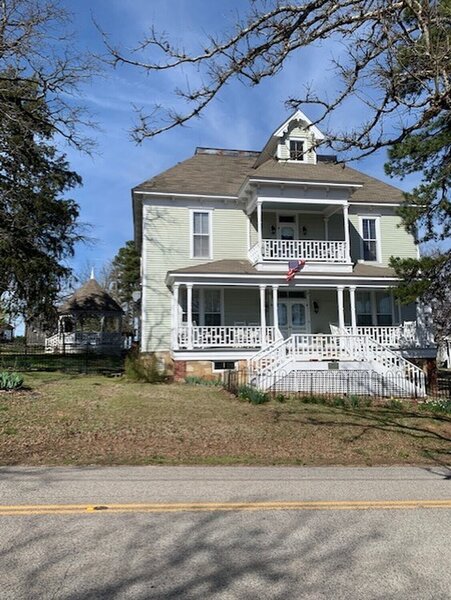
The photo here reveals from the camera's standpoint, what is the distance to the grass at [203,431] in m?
8.80

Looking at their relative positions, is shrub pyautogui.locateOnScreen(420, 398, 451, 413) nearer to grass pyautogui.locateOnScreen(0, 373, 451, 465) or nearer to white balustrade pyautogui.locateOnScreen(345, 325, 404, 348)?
grass pyautogui.locateOnScreen(0, 373, 451, 465)

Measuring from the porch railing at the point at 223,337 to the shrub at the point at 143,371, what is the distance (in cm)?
125

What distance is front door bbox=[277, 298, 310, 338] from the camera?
74.1 ft

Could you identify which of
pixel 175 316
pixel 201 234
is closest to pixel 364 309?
pixel 201 234

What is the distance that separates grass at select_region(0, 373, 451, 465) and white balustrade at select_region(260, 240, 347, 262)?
8.50m

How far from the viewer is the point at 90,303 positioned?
124ft

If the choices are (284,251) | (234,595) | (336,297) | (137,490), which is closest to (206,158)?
(284,251)

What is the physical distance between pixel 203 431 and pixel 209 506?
470cm

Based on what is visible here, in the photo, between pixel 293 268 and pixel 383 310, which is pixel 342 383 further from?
pixel 383 310

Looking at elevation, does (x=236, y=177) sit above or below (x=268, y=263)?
above

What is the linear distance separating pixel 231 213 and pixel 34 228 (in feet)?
30.5

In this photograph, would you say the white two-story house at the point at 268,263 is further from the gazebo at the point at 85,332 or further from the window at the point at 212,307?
the gazebo at the point at 85,332

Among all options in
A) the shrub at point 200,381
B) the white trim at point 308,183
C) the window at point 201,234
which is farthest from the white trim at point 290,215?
the shrub at point 200,381

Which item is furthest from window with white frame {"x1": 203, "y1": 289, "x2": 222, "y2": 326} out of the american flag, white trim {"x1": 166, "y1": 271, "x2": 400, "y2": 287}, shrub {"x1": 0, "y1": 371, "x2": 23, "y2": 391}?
shrub {"x1": 0, "y1": 371, "x2": 23, "y2": 391}
